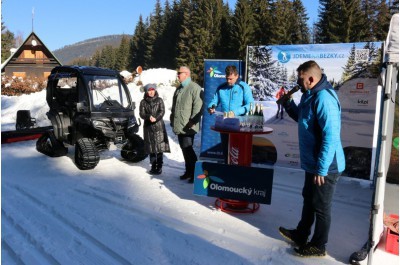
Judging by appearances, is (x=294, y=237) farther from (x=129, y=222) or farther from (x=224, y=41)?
(x=224, y=41)

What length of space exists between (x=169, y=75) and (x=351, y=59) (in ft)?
86.6

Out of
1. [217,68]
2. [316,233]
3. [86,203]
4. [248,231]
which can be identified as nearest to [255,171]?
[248,231]

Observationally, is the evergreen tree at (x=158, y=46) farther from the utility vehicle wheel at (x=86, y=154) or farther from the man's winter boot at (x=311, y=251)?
the man's winter boot at (x=311, y=251)

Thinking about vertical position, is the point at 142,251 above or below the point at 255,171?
below

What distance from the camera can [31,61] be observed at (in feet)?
113

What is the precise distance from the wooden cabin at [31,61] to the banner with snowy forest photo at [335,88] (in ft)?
104

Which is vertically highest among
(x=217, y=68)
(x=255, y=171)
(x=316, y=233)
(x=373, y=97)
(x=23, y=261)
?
(x=217, y=68)

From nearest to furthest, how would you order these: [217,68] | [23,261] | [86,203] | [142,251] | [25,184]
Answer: [23,261] < [142,251] < [86,203] < [25,184] < [217,68]

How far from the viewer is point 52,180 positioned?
5.93 m

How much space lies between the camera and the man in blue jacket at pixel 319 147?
2.98 m

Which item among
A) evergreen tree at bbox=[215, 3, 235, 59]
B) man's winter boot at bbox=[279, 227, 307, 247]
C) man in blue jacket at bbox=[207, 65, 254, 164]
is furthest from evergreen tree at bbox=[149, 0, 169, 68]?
man's winter boot at bbox=[279, 227, 307, 247]

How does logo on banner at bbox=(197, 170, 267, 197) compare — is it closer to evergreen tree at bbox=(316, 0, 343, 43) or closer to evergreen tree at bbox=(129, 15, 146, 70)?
evergreen tree at bbox=(316, 0, 343, 43)

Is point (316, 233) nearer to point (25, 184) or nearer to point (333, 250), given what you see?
point (333, 250)

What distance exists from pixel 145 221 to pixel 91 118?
304cm
